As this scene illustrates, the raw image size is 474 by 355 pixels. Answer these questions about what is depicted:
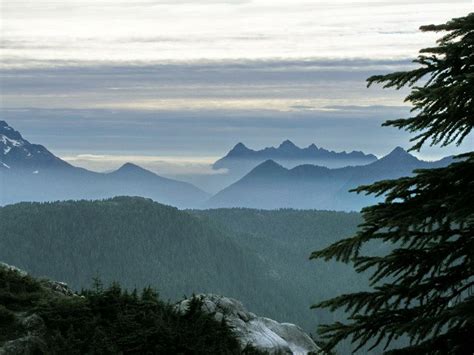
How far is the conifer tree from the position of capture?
10.1 metres

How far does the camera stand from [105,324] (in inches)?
890

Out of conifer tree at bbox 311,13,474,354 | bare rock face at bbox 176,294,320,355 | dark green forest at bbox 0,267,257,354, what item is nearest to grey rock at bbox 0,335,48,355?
dark green forest at bbox 0,267,257,354

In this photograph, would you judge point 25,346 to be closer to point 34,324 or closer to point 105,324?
point 34,324

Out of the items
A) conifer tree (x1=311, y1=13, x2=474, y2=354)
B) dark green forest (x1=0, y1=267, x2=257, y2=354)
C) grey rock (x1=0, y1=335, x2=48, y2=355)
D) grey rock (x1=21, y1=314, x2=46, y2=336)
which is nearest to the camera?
conifer tree (x1=311, y1=13, x2=474, y2=354)

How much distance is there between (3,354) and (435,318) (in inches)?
531

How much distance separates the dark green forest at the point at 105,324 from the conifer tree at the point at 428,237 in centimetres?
1105

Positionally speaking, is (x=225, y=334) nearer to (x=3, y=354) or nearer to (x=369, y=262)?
(x=3, y=354)

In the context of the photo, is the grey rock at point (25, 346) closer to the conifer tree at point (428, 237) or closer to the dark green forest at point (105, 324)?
the dark green forest at point (105, 324)

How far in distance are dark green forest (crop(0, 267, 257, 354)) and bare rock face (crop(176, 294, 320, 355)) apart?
2.93 feet

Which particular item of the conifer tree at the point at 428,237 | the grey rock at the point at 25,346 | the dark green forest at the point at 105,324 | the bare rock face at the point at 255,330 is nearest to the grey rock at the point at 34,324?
the dark green forest at the point at 105,324

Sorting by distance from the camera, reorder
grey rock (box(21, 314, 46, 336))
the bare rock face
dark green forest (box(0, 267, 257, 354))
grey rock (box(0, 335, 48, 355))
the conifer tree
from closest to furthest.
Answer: the conifer tree
grey rock (box(0, 335, 48, 355))
dark green forest (box(0, 267, 257, 354))
grey rock (box(21, 314, 46, 336))
the bare rock face

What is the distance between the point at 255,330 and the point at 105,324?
256 inches

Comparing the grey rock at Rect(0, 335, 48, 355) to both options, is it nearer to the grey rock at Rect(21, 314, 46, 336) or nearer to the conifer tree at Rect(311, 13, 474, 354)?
the grey rock at Rect(21, 314, 46, 336)

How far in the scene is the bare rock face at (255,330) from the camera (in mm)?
25031
